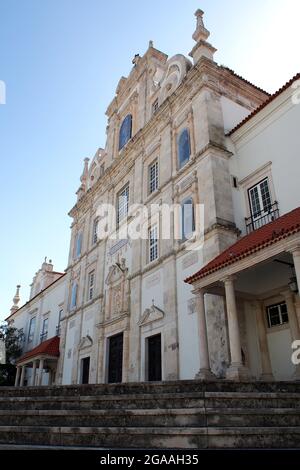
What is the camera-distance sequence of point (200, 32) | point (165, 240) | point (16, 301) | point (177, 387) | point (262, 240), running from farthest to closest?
point (16, 301), point (200, 32), point (165, 240), point (262, 240), point (177, 387)

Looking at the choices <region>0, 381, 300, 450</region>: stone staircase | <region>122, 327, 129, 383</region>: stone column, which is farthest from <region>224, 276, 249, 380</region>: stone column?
<region>122, 327, 129, 383</region>: stone column

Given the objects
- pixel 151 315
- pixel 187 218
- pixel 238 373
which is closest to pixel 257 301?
pixel 238 373

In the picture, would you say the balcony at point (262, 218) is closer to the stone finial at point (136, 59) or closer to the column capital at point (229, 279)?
the column capital at point (229, 279)

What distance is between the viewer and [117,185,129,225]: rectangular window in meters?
20.0

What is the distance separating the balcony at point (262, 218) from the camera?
1248 cm

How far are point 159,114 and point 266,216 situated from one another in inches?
321

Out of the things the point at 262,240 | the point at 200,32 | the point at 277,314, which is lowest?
the point at 277,314

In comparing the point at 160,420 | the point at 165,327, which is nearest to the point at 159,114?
the point at 165,327

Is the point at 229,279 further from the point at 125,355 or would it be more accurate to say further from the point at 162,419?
the point at 125,355

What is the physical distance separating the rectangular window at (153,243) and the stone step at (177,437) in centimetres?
1033

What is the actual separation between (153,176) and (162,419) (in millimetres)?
13447

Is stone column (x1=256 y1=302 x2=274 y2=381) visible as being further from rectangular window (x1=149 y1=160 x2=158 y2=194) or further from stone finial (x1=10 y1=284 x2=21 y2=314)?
stone finial (x1=10 y1=284 x2=21 y2=314)

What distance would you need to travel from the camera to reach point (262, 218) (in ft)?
42.5

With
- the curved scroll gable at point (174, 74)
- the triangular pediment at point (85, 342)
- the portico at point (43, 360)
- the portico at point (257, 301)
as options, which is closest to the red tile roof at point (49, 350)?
the portico at point (43, 360)
